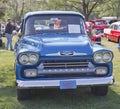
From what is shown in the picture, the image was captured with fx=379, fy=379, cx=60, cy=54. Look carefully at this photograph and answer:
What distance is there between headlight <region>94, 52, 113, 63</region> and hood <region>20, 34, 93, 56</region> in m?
0.15

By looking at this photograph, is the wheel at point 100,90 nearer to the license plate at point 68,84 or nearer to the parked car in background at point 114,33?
the license plate at point 68,84

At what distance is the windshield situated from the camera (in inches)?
346

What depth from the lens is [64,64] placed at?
7.43 m

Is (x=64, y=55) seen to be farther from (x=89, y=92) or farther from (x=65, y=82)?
(x=89, y=92)

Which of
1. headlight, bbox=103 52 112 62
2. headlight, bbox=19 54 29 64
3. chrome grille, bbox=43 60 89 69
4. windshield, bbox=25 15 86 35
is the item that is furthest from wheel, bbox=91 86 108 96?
headlight, bbox=19 54 29 64

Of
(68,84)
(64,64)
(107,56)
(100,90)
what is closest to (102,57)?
(107,56)

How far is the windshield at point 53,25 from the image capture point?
8.78m

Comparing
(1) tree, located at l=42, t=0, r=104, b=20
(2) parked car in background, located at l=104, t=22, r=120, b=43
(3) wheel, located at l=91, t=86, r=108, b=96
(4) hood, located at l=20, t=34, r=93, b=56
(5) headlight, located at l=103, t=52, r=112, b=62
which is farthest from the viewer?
(1) tree, located at l=42, t=0, r=104, b=20

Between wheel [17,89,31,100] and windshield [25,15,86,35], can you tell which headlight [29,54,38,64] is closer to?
wheel [17,89,31,100]

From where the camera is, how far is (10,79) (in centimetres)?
1064

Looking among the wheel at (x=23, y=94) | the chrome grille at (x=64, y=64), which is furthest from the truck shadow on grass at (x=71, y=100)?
the chrome grille at (x=64, y=64)

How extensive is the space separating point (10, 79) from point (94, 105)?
3.68 meters

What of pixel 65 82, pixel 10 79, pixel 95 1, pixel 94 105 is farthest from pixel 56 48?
pixel 95 1

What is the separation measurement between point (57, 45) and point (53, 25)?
127cm
